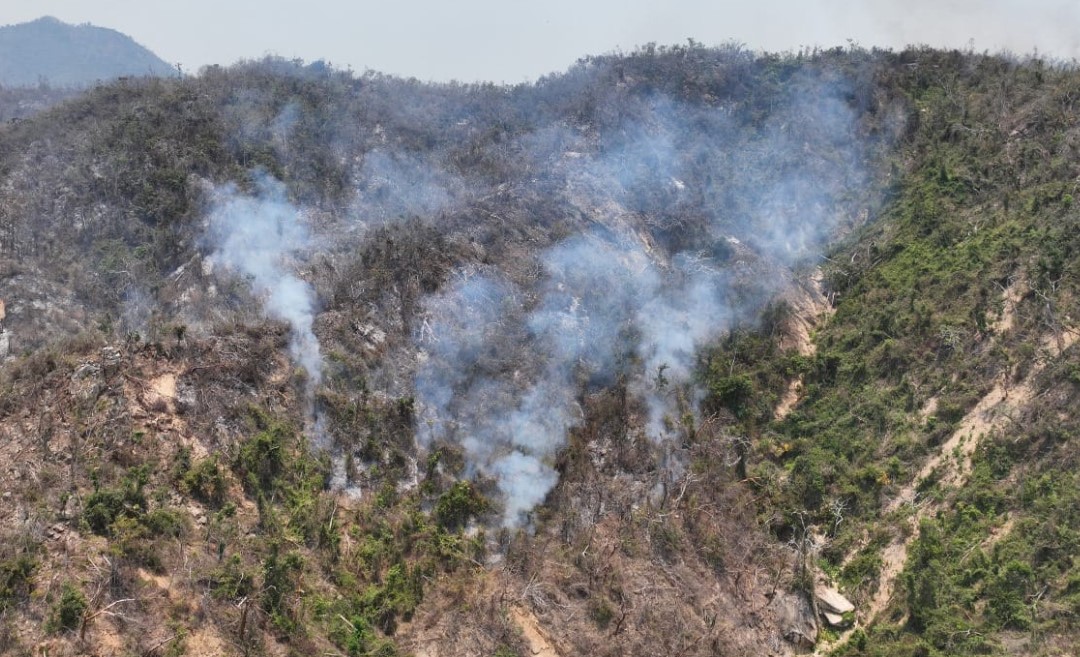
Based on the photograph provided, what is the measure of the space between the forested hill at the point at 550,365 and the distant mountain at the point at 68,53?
1808 inches

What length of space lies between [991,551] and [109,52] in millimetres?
79665

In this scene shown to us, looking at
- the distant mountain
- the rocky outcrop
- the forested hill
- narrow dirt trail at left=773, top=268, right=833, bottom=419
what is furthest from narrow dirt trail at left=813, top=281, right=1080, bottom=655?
the distant mountain

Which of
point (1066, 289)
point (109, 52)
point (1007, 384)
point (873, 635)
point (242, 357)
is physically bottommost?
point (873, 635)

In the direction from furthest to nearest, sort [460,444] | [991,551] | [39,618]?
1. [460,444]
2. [991,551]
3. [39,618]

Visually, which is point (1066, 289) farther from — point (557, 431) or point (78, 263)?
point (78, 263)

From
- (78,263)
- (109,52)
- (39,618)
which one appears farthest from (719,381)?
(109,52)

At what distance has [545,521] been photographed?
640 inches

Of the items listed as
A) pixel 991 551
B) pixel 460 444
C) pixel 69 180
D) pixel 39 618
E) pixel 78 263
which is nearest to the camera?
pixel 39 618

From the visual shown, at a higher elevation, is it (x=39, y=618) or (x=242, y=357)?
(x=242, y=357)

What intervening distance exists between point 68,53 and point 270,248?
6217cm

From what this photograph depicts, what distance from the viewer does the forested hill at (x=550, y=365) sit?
44.1 feet

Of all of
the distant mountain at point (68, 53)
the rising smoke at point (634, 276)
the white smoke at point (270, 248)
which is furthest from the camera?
the distant mountain at point (68, 53)

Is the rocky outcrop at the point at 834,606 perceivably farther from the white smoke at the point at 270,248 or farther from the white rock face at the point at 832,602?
the white smoke at the point at 270,248

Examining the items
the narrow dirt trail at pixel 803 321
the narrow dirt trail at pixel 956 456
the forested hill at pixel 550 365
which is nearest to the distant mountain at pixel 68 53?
the forested hill at pixel 550 365
